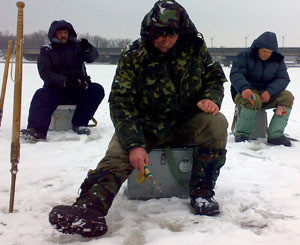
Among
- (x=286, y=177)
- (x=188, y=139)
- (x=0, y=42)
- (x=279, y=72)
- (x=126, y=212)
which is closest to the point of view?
(x=126, y=212)

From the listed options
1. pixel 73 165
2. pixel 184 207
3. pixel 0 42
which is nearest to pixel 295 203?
pixel 184 207

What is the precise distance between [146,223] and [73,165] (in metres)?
1.38

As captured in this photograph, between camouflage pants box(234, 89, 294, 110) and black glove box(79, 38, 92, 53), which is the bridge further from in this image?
camouflage pants box(234, 89, 294, 110)

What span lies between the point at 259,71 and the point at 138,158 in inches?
111

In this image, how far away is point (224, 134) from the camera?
7.93 ft

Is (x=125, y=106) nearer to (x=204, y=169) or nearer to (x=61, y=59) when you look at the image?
(x=204, y=169)

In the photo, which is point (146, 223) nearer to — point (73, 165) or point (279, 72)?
point (73, 165)

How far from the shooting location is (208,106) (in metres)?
2.42

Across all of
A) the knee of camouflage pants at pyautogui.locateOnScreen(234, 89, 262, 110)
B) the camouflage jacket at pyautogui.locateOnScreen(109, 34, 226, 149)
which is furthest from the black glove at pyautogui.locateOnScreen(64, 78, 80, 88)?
the camouflage jacket at pyautogui.locateOnScreen(109, 34, 226, 149)

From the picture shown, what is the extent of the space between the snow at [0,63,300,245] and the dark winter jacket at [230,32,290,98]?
2.82ft

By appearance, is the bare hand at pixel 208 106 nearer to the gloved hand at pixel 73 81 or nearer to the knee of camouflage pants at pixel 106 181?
the knee of camouflage pants at pixel 106 181

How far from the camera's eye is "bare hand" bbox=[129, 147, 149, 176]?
2.17 meters

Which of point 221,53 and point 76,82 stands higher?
point 221,53

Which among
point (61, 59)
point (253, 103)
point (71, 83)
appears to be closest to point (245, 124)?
point (253, 103)
